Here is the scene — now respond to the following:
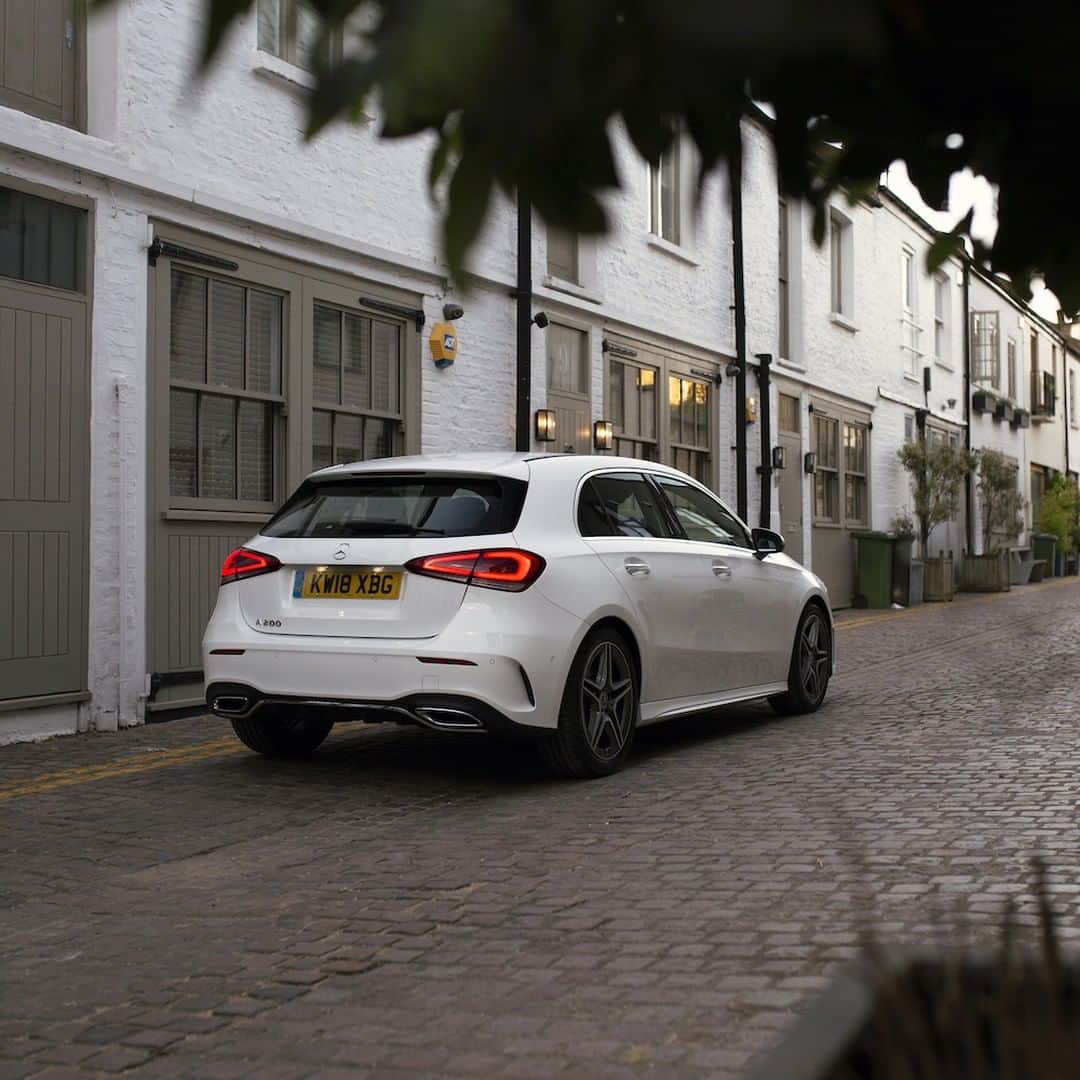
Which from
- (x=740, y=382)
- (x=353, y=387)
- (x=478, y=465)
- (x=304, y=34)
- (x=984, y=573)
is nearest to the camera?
(x=304, y=34)

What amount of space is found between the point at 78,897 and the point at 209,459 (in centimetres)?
568

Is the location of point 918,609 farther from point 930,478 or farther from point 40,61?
point 40,61

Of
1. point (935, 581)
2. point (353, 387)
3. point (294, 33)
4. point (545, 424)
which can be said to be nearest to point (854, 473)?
point (935, 581)

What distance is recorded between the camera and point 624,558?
7484mm

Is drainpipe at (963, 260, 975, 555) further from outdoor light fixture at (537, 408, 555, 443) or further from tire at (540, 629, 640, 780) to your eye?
tire at (540, 629, 640, 780)

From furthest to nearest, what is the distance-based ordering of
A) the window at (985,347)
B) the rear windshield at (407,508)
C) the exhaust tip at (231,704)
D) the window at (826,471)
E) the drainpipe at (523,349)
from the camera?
1. the window at (985,347)
2. the window at (826,471)
3. the drainpipe at (523,349)
4. the exhaust tip at (231,704)
5. the rear windshield at (407,508)

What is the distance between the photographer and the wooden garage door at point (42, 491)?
8.62 m

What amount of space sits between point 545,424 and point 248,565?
286 inches

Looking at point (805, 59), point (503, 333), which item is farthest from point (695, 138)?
point (503, 333)

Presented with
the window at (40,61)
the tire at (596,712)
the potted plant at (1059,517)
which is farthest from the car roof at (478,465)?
the potted plant at (1059,517)

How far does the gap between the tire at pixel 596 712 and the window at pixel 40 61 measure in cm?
503

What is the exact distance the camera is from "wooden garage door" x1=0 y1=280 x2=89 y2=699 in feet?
28.3

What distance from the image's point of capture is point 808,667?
381 inches

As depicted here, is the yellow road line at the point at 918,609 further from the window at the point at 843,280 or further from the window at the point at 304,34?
the window at the point at 304,34
